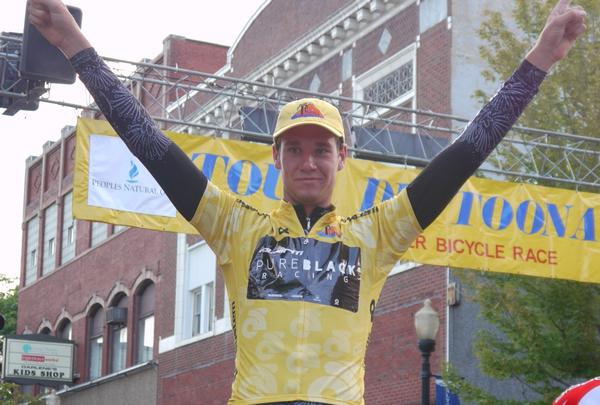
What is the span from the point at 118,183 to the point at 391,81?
411 inches

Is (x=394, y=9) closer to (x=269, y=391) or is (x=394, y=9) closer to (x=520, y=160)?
(x=520, y=160)

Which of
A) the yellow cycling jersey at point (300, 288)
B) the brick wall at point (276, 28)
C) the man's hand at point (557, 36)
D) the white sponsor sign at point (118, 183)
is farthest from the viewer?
the brick wall at point (276, 28)

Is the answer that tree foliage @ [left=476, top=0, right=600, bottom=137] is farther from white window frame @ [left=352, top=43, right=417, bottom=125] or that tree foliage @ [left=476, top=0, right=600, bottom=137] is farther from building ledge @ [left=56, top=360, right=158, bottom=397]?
building ledge @ [left=56, top=360, right=158, bottom=397]

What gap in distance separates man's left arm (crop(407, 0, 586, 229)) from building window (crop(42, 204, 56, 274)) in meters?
39.3

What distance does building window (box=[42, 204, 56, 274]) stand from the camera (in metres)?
42.8

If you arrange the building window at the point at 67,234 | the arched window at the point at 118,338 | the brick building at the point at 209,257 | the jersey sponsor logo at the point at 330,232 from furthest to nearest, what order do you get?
the building window at the point at 67,234 → the arched window at the point at 118,338 → the brick building at the point at 209,257 → the jersey sponsor logo at the point at 330,232

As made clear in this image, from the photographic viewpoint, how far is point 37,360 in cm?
3753

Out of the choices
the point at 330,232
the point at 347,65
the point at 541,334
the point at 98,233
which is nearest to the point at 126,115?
the point at 330,232

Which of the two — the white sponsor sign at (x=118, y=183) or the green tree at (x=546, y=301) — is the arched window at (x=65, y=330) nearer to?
the green tree at (x=546, y=301)

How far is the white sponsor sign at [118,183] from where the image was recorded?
16.3 meters

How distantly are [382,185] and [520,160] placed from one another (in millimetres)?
2257

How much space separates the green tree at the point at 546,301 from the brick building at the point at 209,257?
4318mm

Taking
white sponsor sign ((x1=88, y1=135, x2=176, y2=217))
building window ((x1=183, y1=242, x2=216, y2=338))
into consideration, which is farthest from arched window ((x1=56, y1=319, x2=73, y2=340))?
white sponsor sign ((x1=88, y1=135, x2=176, y2=217))

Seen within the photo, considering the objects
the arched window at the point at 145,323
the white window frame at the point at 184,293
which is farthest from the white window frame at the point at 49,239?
the white window frame at the point at 184,293
